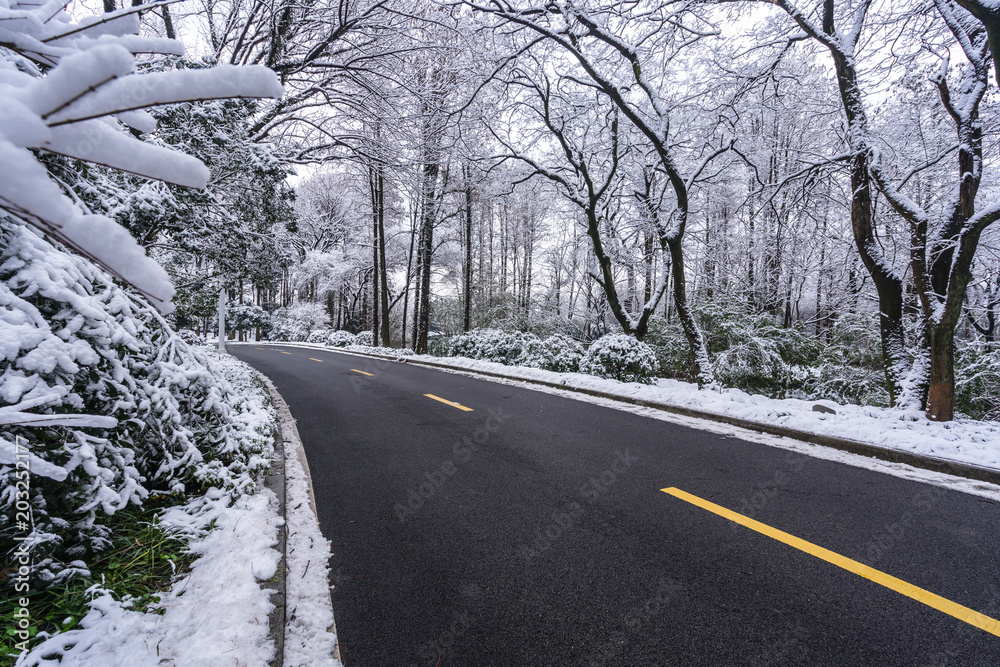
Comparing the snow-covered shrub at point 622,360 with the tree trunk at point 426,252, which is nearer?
the snow-covered shrub at point 622,360

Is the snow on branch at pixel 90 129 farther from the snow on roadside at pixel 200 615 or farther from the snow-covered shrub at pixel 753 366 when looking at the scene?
the snow-covered shrub at pixel 753 366

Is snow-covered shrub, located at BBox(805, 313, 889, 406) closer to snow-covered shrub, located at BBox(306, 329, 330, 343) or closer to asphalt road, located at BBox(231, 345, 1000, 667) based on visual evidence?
asphalt road, located at BBox(231, 345, 1000, 667)

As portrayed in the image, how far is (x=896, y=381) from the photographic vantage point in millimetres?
7062

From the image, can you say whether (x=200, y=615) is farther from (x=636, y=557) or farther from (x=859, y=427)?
(x=859, y=427)

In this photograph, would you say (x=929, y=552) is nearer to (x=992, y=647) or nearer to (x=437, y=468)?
(x=992, y=647)

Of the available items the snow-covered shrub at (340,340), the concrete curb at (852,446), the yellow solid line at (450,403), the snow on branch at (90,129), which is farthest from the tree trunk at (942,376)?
the snow-covered shrub at (340,340)

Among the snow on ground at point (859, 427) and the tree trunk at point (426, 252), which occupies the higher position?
the tree trunk at point (426, 252)

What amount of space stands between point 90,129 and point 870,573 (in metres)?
3.92

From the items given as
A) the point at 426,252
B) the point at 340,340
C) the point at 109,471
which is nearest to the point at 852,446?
the point at 109,471

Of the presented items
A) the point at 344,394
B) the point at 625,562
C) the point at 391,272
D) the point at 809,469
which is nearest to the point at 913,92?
the point at 809,469

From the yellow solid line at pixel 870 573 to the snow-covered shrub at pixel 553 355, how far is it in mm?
9416

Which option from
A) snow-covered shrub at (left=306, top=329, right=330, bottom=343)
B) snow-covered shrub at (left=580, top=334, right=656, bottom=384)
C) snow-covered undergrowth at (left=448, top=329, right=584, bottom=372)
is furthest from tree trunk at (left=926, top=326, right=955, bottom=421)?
snow-covered shrub at (left=306, top=329, right=330, bottom=343)

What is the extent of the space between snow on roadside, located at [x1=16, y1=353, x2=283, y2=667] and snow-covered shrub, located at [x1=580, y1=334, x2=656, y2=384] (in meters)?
9.20

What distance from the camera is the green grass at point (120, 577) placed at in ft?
6.67
